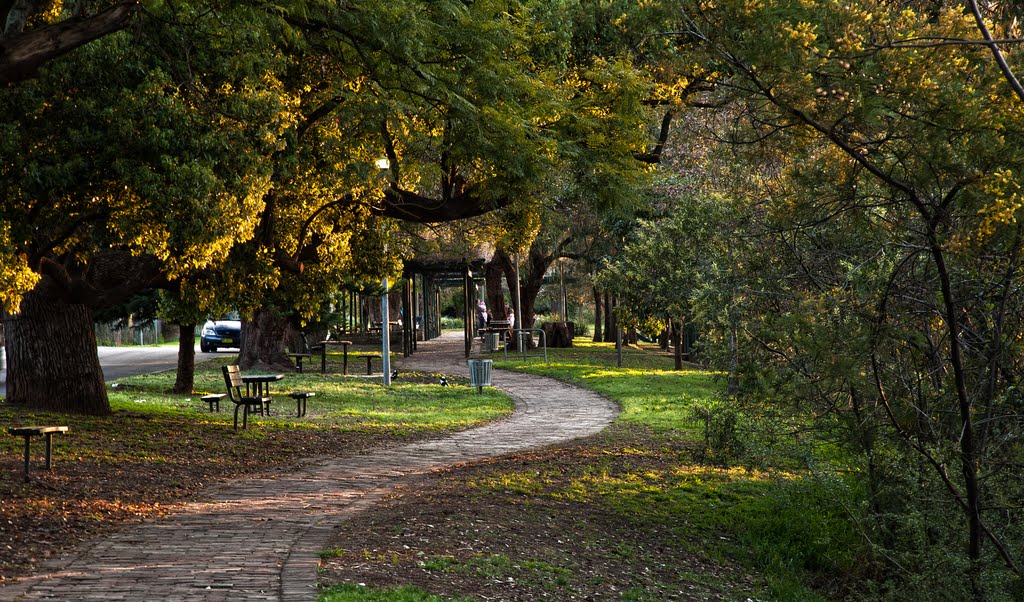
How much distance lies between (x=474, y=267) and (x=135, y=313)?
36.5 feet

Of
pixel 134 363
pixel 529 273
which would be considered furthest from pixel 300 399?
pixel 529 273

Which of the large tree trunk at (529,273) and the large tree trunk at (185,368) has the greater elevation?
the large tree trunk at (529,273)

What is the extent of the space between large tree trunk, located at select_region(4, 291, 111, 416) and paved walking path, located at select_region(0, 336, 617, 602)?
503 centimetres

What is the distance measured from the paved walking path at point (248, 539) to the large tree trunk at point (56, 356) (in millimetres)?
5032

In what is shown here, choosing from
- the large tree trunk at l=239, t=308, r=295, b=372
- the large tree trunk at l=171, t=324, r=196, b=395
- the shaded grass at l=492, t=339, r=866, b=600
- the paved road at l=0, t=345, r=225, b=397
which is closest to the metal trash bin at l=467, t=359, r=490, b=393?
the large tree trunk at l=171, t=324, r=196, b=395

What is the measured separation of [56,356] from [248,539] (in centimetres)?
888

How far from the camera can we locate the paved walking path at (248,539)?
21.9 feet

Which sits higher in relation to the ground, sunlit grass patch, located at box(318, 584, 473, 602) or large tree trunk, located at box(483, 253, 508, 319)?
large tree trunk, located at box(483, 253, 508, 319)

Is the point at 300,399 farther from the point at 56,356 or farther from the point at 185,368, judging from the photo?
the point at 185,368

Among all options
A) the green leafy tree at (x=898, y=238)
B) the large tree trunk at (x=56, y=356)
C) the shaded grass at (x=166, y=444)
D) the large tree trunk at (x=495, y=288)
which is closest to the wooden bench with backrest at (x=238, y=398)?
the shaded grass at (x=166, y=444)

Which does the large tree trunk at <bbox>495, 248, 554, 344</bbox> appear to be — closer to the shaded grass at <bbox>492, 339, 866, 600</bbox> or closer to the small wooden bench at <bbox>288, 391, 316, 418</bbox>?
the small wooden bench at <bbox>288, 391, 316, 418</bbox>

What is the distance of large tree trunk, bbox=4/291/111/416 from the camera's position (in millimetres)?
15414

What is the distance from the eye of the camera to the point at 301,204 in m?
14.6

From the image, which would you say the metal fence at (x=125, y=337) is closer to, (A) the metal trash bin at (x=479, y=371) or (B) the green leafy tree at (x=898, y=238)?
(A) the metal trash bin at (x=479, y=371)
